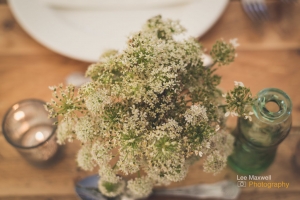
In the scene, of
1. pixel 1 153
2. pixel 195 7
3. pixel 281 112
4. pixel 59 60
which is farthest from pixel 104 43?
pixel 281 112

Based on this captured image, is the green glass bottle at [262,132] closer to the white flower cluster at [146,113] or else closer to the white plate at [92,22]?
the white flower cluster at [146,113]

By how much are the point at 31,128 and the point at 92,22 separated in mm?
382

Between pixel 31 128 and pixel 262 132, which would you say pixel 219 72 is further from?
pixel 31 128

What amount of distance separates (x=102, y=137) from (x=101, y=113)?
47mm

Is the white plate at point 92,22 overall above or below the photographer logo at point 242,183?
above

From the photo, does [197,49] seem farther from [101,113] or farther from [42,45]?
[42,45]

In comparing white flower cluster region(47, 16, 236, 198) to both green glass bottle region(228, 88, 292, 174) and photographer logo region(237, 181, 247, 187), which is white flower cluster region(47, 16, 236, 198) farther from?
photographer logo region(237, 181, 247, 187)

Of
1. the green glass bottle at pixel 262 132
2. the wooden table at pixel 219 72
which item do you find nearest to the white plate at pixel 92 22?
the wooden table at pixel 219 72

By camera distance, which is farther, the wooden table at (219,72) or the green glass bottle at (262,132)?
the wooden table at (219,72)

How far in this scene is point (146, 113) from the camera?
0.51m

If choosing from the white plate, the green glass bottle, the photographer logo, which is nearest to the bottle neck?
the green glass bottle

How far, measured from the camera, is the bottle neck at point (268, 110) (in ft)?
1.97

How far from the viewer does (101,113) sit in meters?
0.52

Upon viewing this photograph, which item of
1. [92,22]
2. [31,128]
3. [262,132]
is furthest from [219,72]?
[31,128]
